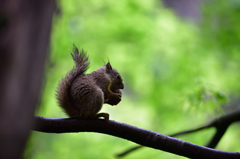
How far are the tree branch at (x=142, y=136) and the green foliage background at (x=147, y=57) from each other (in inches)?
139

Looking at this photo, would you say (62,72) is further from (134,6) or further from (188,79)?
(188,79)

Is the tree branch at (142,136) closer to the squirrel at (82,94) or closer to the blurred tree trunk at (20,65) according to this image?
the squirrel at (82,94)

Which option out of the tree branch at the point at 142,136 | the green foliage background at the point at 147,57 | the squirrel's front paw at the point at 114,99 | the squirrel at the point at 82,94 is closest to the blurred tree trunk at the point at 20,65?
the tree branch at the point at 142,136

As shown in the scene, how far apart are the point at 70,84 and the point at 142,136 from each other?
2.71ft

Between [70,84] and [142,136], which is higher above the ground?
[70,84]

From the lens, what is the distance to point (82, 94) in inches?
100

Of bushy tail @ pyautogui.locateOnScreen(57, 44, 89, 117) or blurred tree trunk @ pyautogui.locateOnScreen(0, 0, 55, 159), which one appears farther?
bushy tail @ pyautogui.locateOnScreen(57, 44, 89, 117)

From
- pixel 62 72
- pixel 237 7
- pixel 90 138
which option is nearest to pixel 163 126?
pixel 90 138

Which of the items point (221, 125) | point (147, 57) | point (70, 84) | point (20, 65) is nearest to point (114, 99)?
point (70, 84)

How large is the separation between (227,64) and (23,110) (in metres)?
5.75

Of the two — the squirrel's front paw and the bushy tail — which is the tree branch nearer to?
the bushy tail

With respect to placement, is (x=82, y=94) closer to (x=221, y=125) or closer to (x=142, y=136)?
(x=142, y=136)

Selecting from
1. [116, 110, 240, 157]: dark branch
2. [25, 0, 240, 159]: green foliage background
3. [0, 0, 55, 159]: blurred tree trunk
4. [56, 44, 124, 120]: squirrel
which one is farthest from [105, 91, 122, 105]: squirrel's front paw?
[25, 0, 240, 159]: green foliage background

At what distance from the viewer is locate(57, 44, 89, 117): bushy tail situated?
2539 mm
